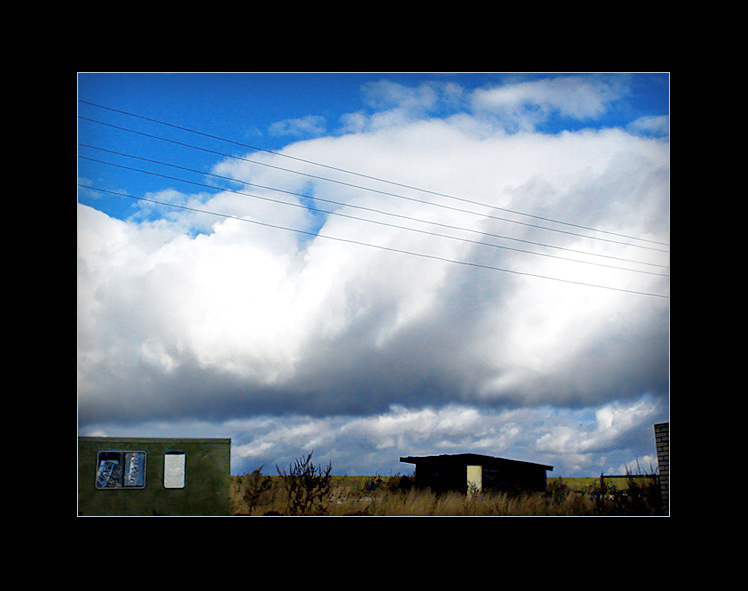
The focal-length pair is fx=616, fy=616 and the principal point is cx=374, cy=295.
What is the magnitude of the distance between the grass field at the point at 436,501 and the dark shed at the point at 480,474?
1.89 feet

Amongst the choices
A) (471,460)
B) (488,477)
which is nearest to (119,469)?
(471,460)

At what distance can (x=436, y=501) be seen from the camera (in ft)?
54.1

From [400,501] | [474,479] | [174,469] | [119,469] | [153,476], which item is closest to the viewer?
[119,469]

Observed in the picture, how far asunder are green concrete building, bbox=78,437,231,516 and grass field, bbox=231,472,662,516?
3.22ft

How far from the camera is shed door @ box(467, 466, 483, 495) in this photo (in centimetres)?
1738

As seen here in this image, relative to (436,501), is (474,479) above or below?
above

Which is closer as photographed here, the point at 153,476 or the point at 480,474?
the point at 153,476

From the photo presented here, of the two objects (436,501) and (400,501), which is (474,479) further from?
(400,501)

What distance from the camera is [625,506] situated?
545 inches

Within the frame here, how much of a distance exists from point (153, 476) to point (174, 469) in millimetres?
423
